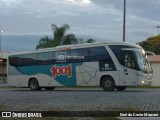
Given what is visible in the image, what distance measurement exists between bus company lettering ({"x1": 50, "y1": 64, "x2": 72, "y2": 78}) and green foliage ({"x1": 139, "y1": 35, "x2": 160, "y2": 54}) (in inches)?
2219

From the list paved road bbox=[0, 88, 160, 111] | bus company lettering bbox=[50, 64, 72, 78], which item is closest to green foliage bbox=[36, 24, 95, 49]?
bus company lettering bbox=[50, 64, 72, 78]

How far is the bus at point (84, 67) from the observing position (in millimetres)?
28250

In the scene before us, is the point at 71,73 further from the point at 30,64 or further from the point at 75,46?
the point at 30,64

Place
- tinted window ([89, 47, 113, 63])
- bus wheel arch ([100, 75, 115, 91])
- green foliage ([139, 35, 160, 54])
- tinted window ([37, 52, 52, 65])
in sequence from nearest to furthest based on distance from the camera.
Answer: bus wheel arch ([100, 75, 115, 91])
tinted window ([89, 47, 113, 63])
tinted window ([37, 52, 52, 65])
green foliage ([139, 35, 160, 54])

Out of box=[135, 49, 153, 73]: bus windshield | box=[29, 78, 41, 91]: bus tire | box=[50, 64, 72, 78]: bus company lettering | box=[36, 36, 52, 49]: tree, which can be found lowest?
box=[29, 78, 41, 91]: bus tire

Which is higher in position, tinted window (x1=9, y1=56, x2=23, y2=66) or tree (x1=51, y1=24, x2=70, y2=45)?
tree (x1=51, y1=24, x2=70, y2=45)

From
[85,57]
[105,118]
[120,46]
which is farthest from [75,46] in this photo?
[105,118]

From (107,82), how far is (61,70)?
446 centimetres

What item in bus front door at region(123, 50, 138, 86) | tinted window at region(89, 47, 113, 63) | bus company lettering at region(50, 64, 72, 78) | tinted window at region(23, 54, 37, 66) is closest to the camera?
bus front door at region(123, 50, 138, 86)

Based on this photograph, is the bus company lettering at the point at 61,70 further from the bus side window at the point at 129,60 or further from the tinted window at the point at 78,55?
the bus side window at the point at 129,60

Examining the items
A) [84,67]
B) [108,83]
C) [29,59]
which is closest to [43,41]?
[29,59]

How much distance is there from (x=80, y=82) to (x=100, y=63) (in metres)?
2.53

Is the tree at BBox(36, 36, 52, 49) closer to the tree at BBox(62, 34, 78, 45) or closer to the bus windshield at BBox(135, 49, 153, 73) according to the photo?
the tree at BBox(62, 34, 78, 45)

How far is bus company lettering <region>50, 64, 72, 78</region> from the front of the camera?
102ft
